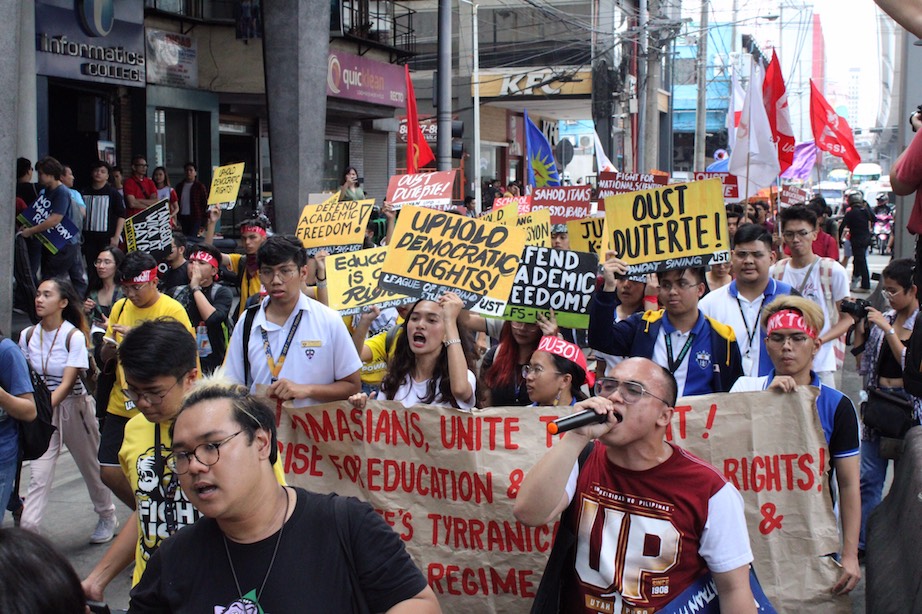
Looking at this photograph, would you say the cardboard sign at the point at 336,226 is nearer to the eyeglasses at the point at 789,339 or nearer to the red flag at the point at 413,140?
the eyeglasses at the point at 789,339

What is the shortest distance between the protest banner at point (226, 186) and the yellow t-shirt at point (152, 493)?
8.69 metres

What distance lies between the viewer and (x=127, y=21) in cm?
1841

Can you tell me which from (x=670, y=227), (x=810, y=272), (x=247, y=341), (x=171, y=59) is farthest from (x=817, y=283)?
(x=171, y=59)

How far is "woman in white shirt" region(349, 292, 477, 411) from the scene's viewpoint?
5.43 m

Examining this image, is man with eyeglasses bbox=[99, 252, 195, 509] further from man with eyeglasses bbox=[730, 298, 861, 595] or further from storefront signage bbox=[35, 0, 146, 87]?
storefront signage bbox=[35, 0, 146, 87]

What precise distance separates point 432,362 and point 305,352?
67cm

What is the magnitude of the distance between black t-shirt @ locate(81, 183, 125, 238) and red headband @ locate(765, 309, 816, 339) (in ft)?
38.5

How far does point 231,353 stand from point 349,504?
3070 millimetres

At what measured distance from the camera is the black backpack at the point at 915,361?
399cm

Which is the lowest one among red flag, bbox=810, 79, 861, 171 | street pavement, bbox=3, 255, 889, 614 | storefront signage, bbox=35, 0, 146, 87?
street pavement, bbox=3, 255, 889, 614

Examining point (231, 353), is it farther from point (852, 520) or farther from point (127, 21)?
point (127, 21)

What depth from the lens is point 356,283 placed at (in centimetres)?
676

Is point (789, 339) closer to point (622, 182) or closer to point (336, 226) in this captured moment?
point (336, 226)

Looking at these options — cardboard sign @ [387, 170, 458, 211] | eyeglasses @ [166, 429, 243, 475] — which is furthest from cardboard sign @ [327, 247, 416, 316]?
cardboard sign @ [387, 170, 458, 211]
